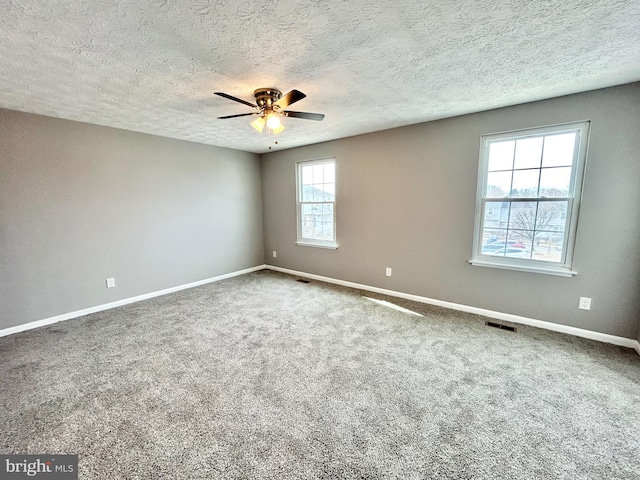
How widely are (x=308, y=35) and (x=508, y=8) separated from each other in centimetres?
108

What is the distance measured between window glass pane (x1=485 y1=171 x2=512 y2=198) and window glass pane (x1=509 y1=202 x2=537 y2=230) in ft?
0.57

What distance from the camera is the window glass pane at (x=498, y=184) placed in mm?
2990

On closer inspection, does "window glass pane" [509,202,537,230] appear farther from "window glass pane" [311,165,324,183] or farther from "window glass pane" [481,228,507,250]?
"window glass pane" [311,165,324,183]

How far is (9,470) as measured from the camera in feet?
4.49

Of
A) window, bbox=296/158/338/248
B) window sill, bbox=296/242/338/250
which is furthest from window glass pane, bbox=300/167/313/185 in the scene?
window sill, bbox=296/242/338/250

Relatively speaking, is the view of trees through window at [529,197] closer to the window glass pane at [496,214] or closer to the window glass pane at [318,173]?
the window glass pane at [496,214]

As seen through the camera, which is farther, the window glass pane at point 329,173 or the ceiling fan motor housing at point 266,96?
the window glass pane at point 329,173

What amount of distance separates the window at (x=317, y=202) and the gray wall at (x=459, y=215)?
15 cm

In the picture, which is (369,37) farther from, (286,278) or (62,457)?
(286,278)

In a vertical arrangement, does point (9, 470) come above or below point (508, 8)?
below

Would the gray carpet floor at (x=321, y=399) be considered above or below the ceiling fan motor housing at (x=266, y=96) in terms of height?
below

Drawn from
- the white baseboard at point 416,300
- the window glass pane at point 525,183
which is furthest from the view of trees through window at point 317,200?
the window glass pane at point 525,183

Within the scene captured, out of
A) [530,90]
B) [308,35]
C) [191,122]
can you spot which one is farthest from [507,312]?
[191,122]

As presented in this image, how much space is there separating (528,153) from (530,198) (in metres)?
0.49
